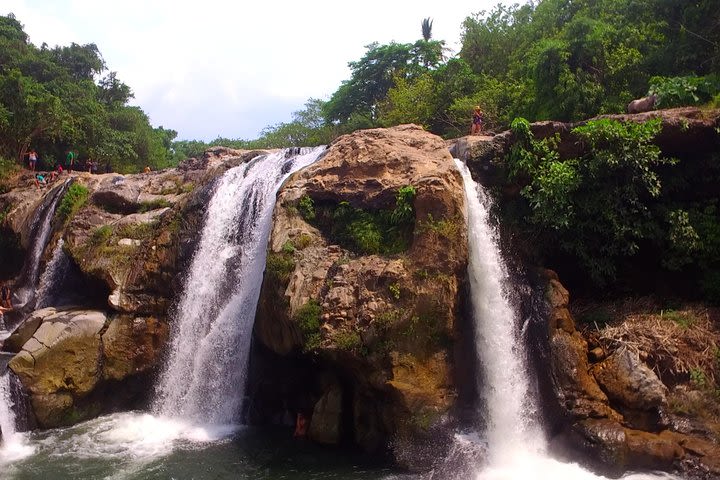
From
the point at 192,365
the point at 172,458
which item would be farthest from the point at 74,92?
the point at 172,458

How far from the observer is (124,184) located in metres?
16.7

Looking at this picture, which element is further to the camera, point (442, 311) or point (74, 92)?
point (74, 92)

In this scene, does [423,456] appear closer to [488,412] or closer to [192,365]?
[488,412]

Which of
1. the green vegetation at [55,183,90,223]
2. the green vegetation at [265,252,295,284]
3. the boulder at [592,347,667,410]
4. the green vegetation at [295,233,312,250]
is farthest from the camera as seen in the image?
the green vegetation at [55,183,90,223]

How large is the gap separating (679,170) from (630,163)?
4.78ft

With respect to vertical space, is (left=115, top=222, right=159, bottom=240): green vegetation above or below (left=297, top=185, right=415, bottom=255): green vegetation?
above

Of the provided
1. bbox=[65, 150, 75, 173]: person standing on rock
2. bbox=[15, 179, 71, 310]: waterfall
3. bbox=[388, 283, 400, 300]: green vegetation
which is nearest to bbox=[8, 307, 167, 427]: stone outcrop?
bbox=[15, 179, 71, 310]: waterfall

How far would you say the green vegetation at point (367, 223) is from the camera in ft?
33.7

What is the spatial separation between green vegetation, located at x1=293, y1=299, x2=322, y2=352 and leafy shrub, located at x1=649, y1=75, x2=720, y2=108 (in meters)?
9.47

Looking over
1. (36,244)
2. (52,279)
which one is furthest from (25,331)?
(36,244)

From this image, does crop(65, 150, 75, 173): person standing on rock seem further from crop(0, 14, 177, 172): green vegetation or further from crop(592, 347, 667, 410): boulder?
crop(592, 347, 667, 410): boulder

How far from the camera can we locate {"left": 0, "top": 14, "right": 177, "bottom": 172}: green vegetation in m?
23.9

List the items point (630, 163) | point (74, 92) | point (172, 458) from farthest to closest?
1. point (74, 92)
2. point (630, 163)
3. point (172, 458)

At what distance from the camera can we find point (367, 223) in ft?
35.2
